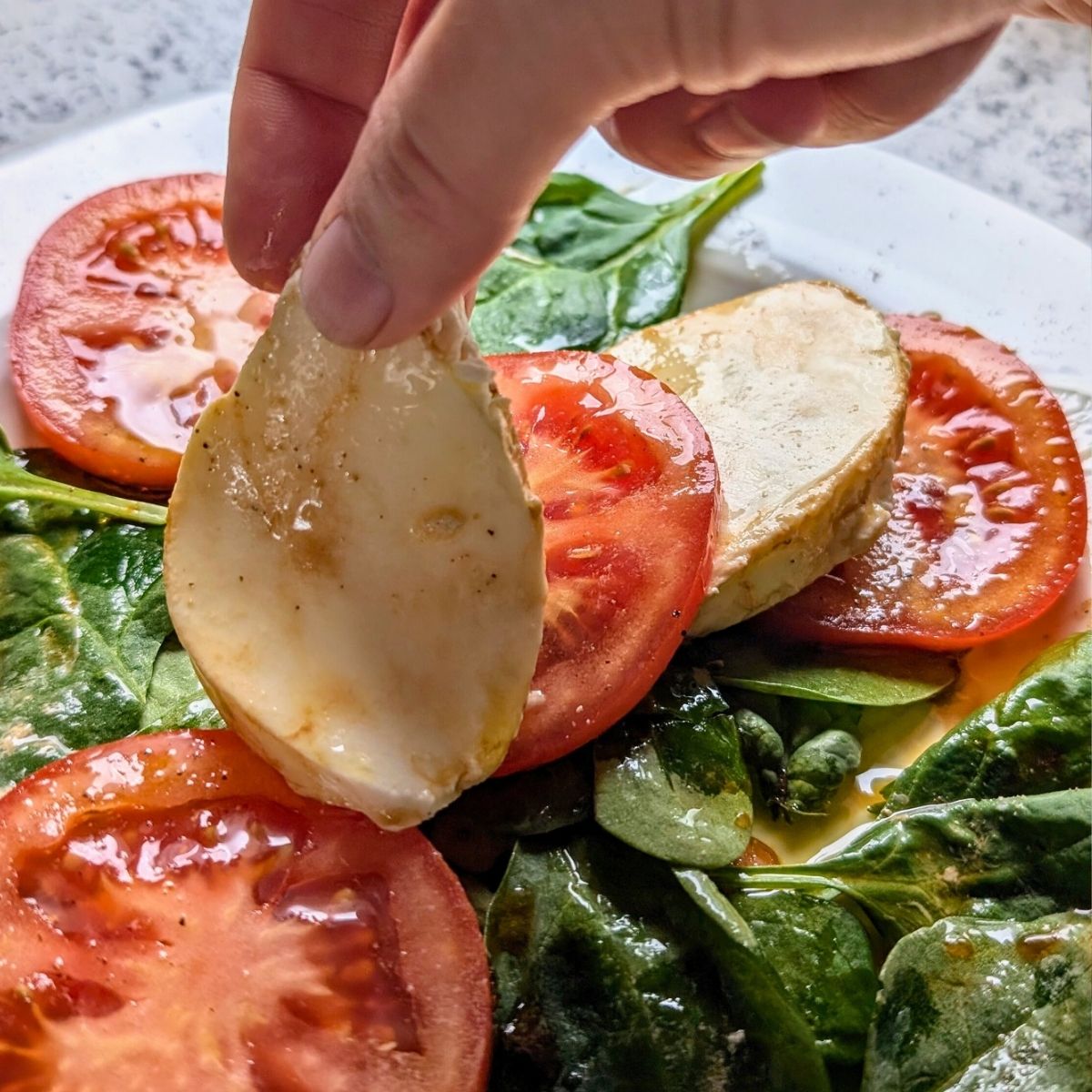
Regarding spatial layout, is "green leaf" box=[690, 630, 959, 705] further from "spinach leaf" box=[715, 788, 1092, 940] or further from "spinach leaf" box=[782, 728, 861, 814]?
"spinach leaf" box=[715, 788, 1092, 940]

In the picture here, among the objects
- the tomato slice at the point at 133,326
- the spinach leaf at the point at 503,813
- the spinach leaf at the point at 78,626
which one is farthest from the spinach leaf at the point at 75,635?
the spinach leaf at the point at 503,813

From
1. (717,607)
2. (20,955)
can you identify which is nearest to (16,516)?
(20,955)

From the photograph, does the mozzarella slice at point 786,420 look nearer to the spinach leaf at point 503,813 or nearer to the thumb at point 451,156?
the spinach leaf at point 503,813

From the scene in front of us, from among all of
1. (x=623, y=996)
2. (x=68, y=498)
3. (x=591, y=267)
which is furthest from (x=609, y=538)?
(x=591, y=267)

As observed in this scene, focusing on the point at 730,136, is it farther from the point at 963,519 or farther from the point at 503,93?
the point at 503,93

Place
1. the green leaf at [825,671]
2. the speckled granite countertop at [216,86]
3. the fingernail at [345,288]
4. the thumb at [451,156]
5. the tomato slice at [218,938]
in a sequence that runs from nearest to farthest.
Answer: the thumb at [451,156] → the fingernail at [345,288] → the tomato slice at [218,938] → the green leaf at [825,671] → the speckled granite countertop at [216,86]

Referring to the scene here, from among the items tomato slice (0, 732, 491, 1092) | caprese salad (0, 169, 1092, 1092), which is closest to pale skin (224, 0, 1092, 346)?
caprese salad (0, 169, 1092, 1092)
